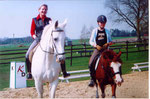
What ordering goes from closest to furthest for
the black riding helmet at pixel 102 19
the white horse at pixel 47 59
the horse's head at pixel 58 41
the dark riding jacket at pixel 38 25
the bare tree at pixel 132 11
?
the horse's head at pixel 58 41
the white horse at pixel 47 59
the dark riding jacket at pixel 38 25
the black riding helmet at pixel 102 19
the bare tree at pixel 132 11

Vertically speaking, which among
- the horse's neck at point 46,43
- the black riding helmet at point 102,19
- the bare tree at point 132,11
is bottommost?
the horse's neck at point 46,43

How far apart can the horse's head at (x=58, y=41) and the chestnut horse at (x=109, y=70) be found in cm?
91

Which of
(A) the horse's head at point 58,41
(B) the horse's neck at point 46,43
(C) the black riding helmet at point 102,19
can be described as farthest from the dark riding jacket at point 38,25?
(C) the black riding helmet at point 102,19

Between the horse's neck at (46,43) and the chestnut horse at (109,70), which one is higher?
the horse's neck at (46,43)

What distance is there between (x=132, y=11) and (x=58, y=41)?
2.48 metres

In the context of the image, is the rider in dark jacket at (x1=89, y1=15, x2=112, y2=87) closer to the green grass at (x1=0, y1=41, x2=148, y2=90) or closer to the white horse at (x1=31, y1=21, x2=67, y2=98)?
the green grass at (x1=0, y1=41, x2=148, y2=90)

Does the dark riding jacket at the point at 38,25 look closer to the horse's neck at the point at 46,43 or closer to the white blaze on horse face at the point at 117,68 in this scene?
the horse's neck at the point at 46,43

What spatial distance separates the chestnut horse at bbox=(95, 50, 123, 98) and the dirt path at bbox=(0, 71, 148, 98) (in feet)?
1.77

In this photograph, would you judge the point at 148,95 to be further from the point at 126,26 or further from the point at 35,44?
the point at 35,44

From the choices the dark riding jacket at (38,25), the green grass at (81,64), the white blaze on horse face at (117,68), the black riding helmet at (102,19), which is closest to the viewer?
the white blaze on horse face at (117,68)

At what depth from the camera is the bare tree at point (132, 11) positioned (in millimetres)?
4890

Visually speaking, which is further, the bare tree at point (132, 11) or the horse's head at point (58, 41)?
the bare tree at point (132, 11)

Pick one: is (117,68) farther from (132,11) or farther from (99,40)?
(132,11)

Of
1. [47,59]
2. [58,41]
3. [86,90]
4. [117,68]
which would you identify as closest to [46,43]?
[47,59]
